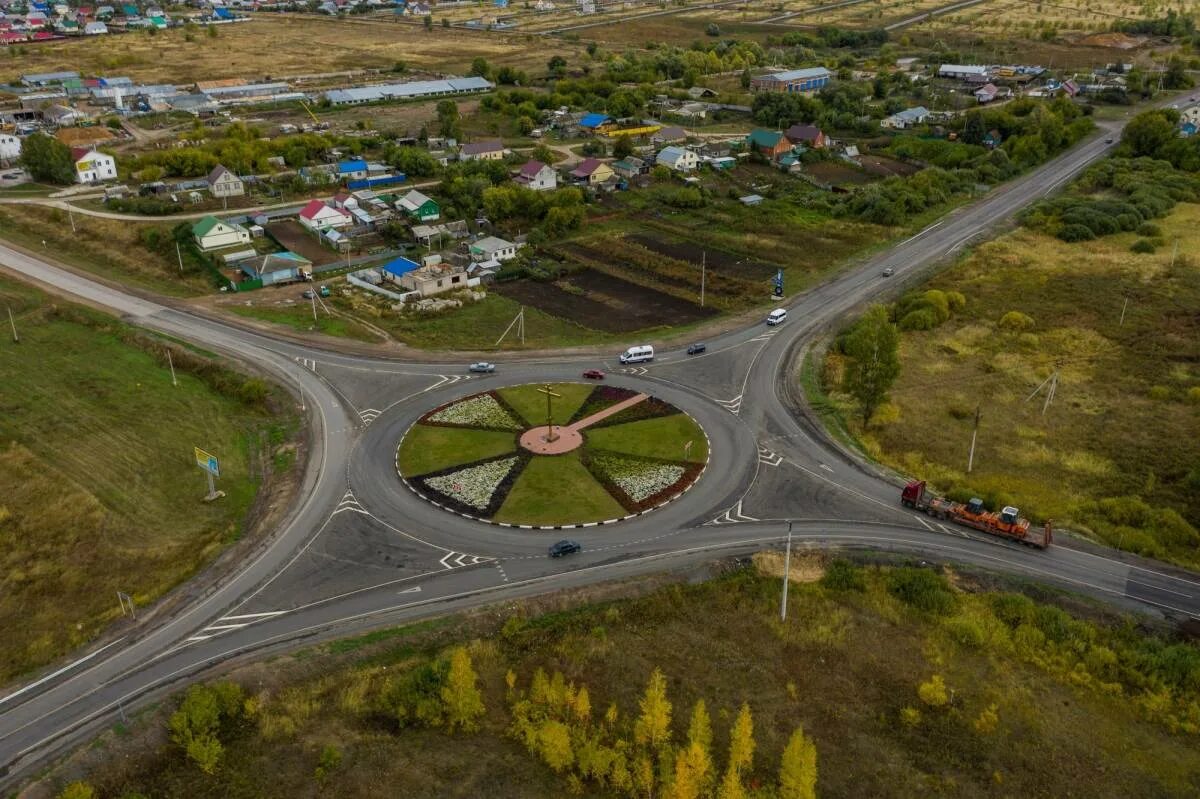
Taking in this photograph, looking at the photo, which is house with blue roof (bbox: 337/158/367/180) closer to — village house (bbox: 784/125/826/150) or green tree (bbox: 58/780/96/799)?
village house (bbox: 784/125/826/150)

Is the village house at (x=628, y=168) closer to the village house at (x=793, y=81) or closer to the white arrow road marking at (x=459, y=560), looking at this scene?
the village house at (x=793, y=81)

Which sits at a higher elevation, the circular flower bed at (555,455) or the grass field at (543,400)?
the grass field at (543,400)

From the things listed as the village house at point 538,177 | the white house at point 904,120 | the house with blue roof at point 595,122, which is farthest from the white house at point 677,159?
the white house at point 904,120

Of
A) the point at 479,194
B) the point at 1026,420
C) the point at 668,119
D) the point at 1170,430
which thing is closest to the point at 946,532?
the point at 1026,420

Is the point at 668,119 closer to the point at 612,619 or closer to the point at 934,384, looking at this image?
the point at 934,384

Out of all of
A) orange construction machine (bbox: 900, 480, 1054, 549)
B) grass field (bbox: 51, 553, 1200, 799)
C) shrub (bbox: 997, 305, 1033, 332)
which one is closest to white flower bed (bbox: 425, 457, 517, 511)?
grass field (bbox: 51, 553, 1200, 799)

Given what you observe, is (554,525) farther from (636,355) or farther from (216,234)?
(216,234)

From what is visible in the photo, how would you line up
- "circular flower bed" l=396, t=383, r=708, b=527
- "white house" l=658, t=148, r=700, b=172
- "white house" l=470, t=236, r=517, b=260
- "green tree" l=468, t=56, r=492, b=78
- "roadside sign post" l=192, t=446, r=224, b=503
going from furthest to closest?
"green tree" l=468, t=56, r=492, b=78
"white house" l=658, t=148, r=700, b=172
"white house" l=470, t=236, r=517, b=260
"roadside sign post" l=192, t=446, r=224, b=503
"circular flower bed" l=396, t=383, r=708, b=527
